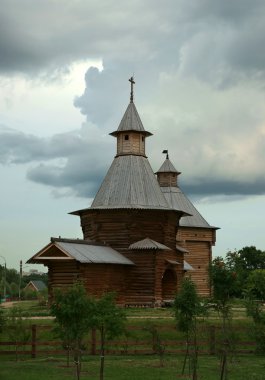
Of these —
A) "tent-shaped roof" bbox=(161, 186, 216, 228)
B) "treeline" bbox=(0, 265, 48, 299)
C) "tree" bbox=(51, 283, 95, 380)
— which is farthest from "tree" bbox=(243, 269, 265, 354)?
"tent-shaped roof" bbox=(161, 186, 216, 228)

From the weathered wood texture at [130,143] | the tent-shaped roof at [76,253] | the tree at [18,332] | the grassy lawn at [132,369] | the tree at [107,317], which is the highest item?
the weathered wood texture at [130,143]

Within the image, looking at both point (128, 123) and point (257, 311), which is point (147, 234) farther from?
point (257, 311)

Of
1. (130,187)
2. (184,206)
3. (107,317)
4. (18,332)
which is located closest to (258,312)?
(107,317)

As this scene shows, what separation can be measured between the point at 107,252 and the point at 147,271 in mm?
2935

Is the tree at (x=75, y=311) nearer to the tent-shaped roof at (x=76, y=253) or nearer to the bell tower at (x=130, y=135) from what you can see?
the tent-shaped roof at (x=76, y=253)

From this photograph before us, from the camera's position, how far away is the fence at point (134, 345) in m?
25.5

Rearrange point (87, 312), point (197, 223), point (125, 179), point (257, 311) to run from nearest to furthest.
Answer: point (87, 312) < point (257, 311) < point (125, 179) < point (197, 223)

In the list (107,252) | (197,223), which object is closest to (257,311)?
(107,252)

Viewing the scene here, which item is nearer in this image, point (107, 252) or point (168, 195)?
point (107, 252)

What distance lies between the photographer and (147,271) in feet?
140

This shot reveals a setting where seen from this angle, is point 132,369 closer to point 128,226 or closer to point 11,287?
point 128,226

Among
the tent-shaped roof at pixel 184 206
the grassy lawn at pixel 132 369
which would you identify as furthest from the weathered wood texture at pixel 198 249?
the grassy lawn at pixel 132 369

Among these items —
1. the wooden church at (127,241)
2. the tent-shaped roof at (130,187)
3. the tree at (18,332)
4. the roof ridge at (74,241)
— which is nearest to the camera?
the tree at (18,332)

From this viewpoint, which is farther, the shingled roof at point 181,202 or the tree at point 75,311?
the shingled roof at point 181,202
